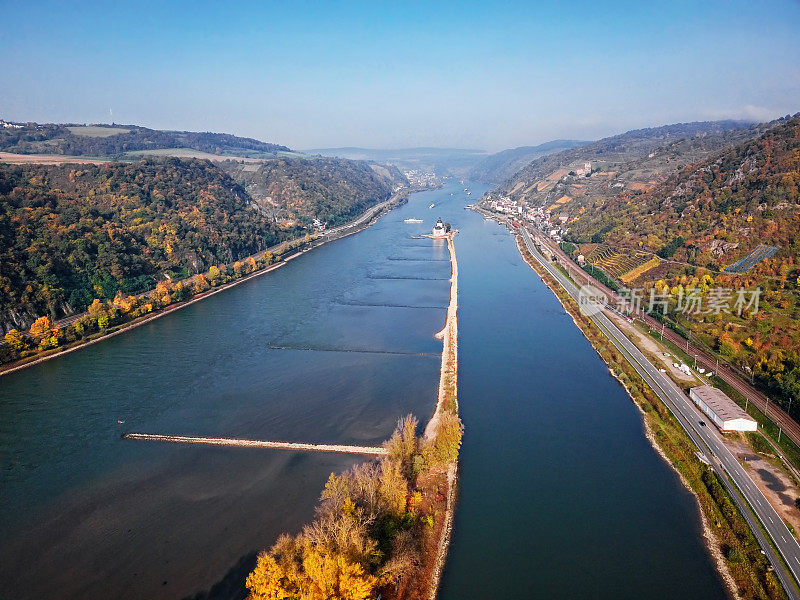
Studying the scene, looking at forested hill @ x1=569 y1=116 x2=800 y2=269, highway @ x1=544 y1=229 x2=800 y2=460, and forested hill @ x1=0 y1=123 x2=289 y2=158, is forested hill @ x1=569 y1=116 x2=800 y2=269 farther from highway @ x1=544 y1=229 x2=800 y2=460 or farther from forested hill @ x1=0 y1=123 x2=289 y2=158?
forested hill @ x1=0 y1=123 x2=289 y2=158

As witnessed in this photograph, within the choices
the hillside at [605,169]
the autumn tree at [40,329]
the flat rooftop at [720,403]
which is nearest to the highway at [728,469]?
the flat rooftop at [720,403]

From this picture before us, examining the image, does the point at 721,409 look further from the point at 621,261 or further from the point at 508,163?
the point at 508,163

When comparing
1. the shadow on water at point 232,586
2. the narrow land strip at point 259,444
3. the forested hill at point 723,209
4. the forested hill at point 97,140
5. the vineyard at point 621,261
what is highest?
the forested hill at point 97,140

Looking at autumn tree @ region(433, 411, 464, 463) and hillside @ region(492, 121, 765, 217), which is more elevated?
hillside @ region(492, 121, 765, 217)

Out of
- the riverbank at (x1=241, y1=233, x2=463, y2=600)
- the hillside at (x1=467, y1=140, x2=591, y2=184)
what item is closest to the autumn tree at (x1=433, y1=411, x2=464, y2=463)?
the riverbank at (x1=241, y1=233, x2=463, y2=600)

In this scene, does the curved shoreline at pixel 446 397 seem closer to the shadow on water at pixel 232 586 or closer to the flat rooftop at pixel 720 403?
the shadow on water at pixel 232 586

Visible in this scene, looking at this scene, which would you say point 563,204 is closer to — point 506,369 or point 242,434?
point 506,369
